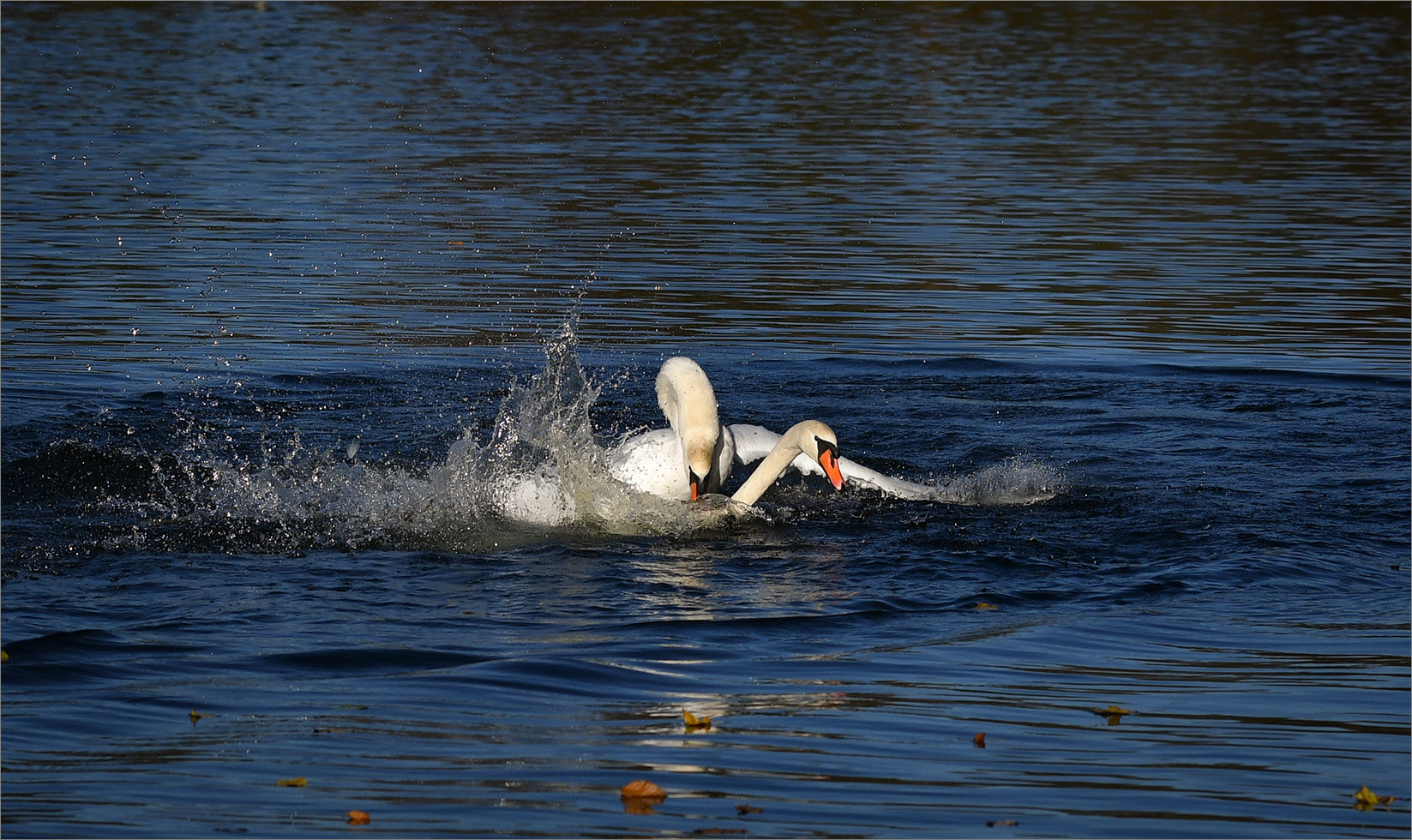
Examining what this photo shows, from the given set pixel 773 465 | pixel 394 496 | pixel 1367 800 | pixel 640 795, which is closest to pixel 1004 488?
pixel 773 465

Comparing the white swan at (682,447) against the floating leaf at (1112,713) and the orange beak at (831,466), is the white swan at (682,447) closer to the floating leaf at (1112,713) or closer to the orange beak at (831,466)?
the orange beak at (831,466)

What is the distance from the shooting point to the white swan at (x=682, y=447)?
917 centimetres

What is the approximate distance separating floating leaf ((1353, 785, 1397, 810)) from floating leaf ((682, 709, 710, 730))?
2.12m

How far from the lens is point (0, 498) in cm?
950

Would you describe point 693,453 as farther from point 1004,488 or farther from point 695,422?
point 1004,488

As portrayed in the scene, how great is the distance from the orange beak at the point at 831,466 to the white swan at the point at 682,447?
53 centimetres

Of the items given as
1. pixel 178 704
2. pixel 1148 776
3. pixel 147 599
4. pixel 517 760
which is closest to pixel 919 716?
pixel 1148 776

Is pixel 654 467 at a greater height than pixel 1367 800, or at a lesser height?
lesser

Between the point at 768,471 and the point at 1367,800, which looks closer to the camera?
the point at 1367,800

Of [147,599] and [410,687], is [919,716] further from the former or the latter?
[147,599]

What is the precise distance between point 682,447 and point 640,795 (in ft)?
12.1

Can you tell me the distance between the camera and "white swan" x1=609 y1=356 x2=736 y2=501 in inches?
361

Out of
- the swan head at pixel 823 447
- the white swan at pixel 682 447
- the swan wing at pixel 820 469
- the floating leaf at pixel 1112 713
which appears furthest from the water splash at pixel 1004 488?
the floating leaf at pixel 1112 713

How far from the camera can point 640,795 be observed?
19.2ft
